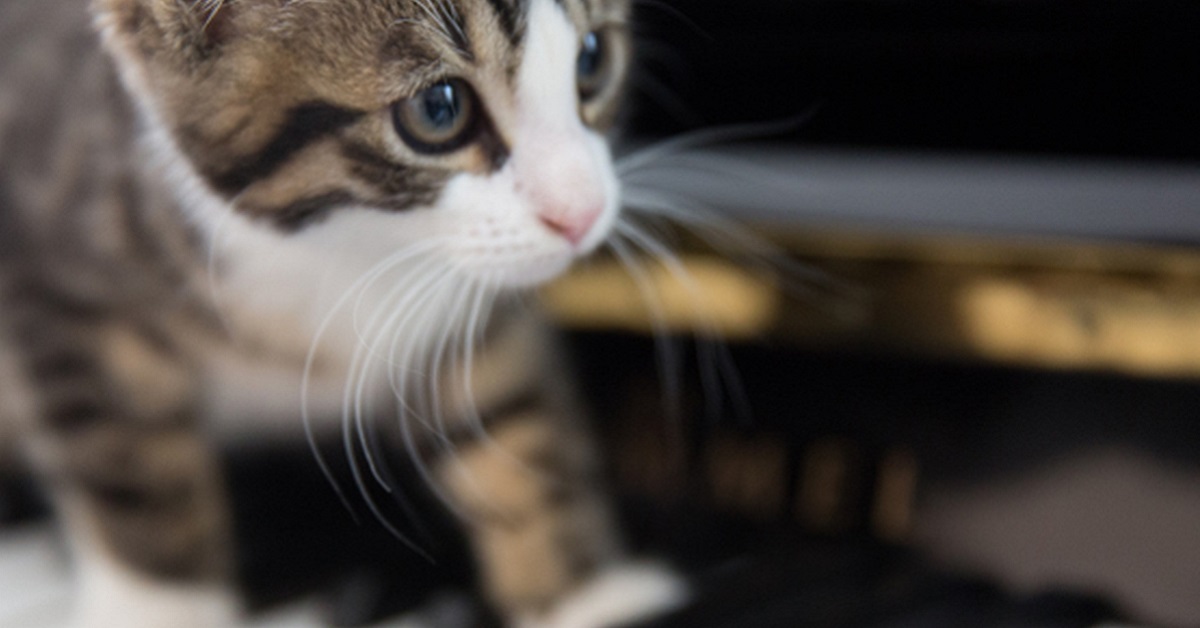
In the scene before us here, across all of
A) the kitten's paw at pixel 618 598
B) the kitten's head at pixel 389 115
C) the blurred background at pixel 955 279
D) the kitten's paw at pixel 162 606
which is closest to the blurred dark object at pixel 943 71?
the blurred background at pixel 955 279

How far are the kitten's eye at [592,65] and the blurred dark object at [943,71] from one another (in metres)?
0.08

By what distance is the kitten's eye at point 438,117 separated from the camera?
0.40m

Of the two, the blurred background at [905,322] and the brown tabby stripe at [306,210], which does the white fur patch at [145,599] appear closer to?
the blurred background at [905,322]

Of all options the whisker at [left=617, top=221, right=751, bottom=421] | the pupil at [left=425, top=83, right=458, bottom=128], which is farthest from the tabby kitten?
the whisker at [left=617, top=221, right=751, bottom=421]

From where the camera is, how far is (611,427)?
69cm

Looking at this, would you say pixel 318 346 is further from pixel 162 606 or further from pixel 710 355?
pixel 710 355

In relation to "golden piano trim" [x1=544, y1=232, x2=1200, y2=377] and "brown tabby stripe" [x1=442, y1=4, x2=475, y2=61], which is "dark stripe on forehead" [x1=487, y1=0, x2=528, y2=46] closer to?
"brown tabby stripe" [x1=442, y1=4, x2=475, y2=61]

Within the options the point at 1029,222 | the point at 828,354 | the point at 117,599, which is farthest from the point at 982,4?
the point at 117,599

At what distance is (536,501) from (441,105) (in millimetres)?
287

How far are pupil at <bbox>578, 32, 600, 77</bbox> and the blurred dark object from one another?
93 mm

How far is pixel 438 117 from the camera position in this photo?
0.40m

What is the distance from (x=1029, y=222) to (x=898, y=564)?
19 centimetres

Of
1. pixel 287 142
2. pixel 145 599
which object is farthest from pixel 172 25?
pixel 145 599

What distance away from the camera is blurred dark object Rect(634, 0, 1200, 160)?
0.46m
